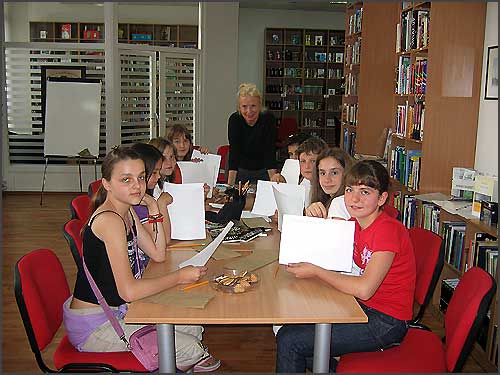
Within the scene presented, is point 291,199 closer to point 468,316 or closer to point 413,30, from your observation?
point 468,316

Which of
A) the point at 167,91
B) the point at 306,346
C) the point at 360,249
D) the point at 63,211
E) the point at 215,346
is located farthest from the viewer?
the point at 167,91

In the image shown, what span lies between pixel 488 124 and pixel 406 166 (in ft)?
2.98

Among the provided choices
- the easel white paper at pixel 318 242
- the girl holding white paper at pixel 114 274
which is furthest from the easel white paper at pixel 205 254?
the easel white paper at pixel 318 242

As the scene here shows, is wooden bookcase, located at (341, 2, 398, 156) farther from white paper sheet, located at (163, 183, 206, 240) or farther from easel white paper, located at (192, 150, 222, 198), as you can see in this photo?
white paper sheet, located at (163, 183, 206, 240)

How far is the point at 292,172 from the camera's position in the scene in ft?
12.4

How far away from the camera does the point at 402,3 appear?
5078mm

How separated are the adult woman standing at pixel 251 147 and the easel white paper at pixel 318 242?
2628 mm

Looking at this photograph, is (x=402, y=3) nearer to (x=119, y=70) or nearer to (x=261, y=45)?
(x=119, y=70)

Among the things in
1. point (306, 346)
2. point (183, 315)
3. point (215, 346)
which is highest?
point (183, 315)

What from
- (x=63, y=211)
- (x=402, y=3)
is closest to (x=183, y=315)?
(x=402, y=3)

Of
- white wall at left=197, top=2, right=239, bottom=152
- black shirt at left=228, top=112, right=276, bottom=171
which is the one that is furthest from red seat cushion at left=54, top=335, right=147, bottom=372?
white wall at left=197, top=2, right=239, bottom=152

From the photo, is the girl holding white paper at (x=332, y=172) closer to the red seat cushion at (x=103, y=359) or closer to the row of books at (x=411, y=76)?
the red seat cushion at (x=103, y=359)

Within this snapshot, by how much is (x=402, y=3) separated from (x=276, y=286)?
379cm

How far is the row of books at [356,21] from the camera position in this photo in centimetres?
660
